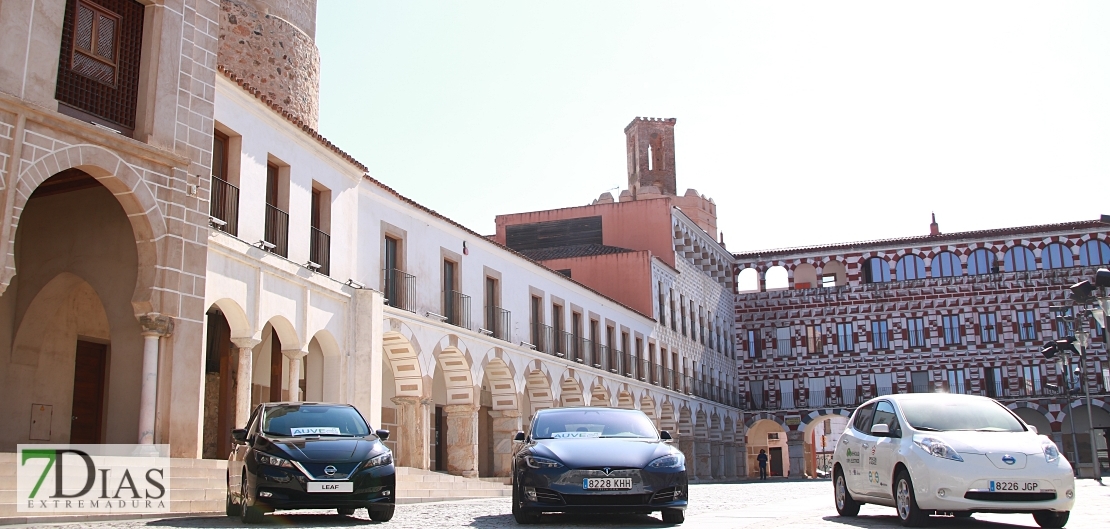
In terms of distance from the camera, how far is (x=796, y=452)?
5719cm

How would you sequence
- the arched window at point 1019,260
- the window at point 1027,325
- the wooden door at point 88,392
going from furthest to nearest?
the arched window at point 1019,260, the window at point 1027,325, the wooden door at point 88,392

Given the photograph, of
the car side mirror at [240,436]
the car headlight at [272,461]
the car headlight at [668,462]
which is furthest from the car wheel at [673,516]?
the car side mirror at [240,436]

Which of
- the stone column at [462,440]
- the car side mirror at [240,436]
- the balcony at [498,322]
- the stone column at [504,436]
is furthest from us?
the balcony at [498,322]

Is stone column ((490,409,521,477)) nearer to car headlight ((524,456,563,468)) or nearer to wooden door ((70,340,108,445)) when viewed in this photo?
wooden door ((70,340,108,445))

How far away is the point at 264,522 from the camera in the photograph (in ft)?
39.5

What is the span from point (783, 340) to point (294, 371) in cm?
4344

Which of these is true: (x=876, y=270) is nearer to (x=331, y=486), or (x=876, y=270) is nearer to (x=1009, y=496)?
(x=1009, y=496)

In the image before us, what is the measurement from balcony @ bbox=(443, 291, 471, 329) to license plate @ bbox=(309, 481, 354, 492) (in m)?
16.6

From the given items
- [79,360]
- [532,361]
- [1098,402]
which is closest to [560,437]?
[79,360]

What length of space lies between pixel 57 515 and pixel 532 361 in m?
21.7

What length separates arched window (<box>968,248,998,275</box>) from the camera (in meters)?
56.7

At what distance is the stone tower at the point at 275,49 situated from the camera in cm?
2716

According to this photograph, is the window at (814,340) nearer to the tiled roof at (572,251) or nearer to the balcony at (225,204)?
the tiled roof at (572,251)

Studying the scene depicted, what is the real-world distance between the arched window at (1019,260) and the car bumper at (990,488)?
49.8 meters
